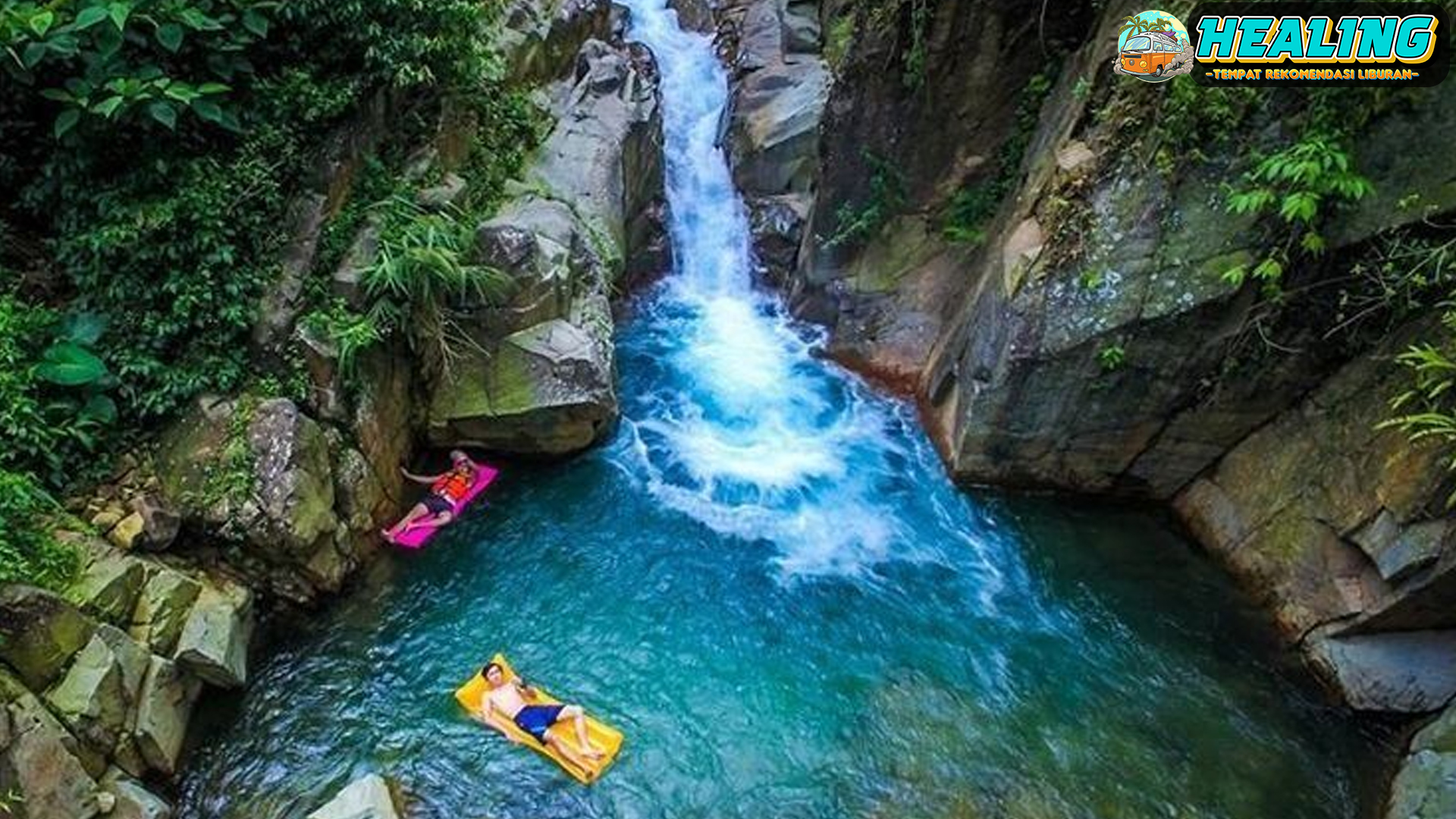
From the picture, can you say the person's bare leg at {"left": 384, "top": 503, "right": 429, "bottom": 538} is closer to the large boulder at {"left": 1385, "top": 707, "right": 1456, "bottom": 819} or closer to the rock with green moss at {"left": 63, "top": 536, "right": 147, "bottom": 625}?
the rock with green moss at {"left": 63, "top": 536, "right": 147, "bottom": 625}

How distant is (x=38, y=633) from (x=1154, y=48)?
10.3m

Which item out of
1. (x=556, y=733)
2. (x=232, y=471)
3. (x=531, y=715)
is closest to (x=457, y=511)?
(x=232, y=471)

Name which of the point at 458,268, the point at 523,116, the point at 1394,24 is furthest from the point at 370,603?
the point at 1394,24

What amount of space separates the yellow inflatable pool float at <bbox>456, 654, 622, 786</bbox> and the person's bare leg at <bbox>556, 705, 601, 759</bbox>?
29 millimetres

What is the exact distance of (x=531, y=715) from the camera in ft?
21.4

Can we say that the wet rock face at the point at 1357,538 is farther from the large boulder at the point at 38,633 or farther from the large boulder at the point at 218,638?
the large boulder at the point at 38,633

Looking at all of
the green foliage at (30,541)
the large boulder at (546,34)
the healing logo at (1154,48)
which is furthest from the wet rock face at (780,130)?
the green foliage at (30,541)

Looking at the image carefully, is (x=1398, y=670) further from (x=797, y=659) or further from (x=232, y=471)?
(x=232, y=471)

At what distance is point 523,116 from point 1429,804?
11.5 metres

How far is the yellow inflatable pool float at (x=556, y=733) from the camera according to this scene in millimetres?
6320

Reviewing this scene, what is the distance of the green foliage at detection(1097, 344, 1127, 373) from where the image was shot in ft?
25.3

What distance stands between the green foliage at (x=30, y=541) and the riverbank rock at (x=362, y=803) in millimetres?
2624

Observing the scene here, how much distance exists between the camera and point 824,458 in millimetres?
9609

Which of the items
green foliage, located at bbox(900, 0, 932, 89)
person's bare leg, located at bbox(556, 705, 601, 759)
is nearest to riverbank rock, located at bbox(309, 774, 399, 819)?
person's bare leg, located at bbox(556, 705, 601, 759)
